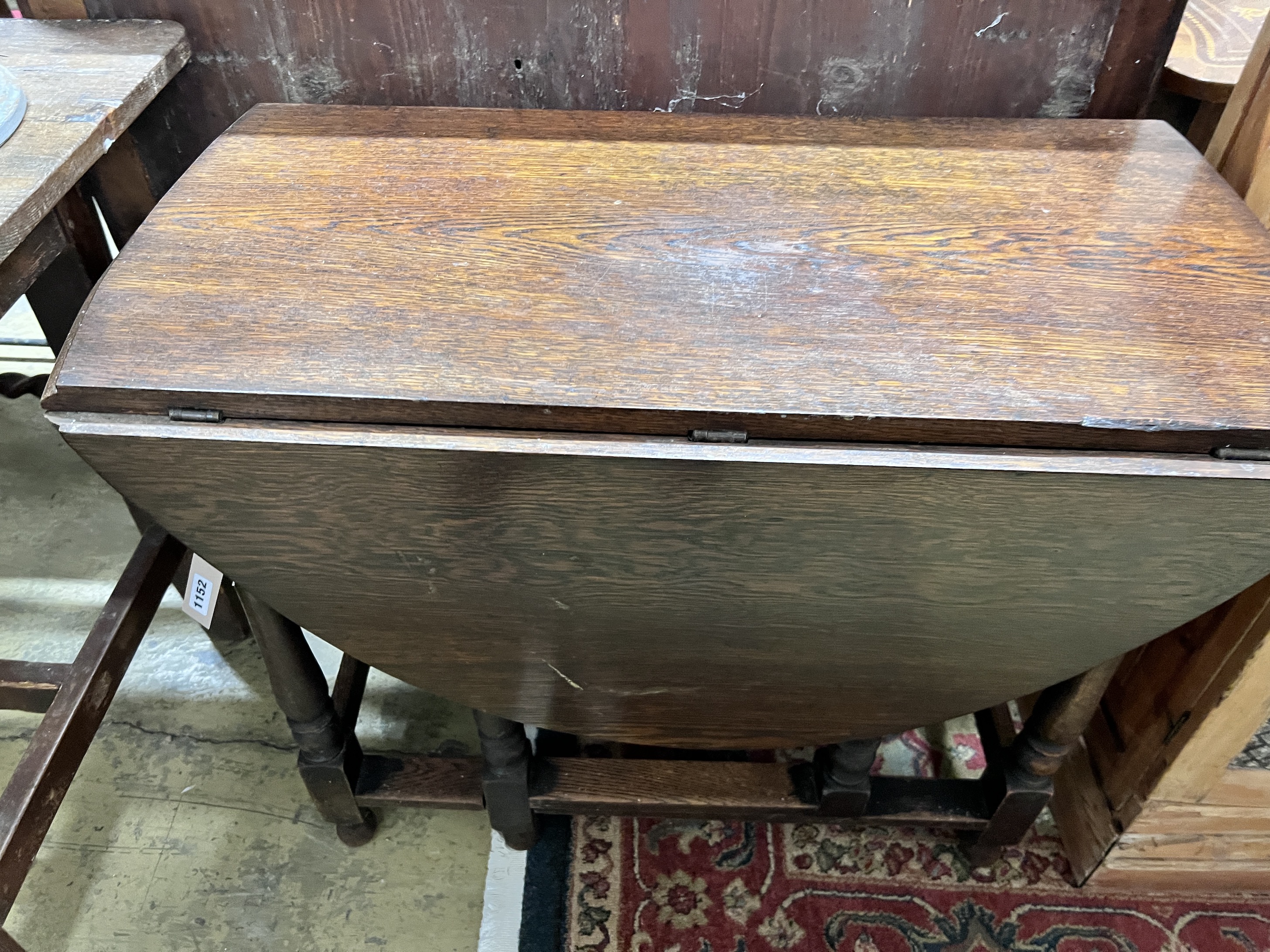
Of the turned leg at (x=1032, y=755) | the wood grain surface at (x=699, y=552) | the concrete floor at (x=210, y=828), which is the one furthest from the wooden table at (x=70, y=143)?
the turned leg at (x=1032, y=755)

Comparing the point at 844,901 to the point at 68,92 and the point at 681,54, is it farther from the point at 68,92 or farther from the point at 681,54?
the point at 68,92

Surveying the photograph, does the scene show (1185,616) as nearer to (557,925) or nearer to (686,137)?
(686,137)

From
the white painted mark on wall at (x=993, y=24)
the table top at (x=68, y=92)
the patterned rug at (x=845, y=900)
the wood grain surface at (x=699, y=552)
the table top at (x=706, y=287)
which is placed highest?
the white painted mark on wall at (x=993, y=24)

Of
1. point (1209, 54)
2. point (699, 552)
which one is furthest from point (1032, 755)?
point (1209, 54)

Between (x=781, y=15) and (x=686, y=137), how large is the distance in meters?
0.20

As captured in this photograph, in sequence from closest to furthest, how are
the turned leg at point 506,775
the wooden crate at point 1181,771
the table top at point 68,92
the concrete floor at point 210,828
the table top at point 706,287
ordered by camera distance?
the table top at point 706,287 → the table top at point 68,92 → the wooden crate at point 1181,771 → the turned leg at point 506,775 → the concrete floor at point 210,828

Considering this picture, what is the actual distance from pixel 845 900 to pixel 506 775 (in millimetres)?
494

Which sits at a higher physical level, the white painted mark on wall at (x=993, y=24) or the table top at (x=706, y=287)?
the white painted mark on wall at (x=993, y=24)

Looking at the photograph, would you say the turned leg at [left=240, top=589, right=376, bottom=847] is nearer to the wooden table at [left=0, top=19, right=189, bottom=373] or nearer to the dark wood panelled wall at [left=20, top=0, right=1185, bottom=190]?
the wooden table at [left=0, top=19, right=189, bottom=373]

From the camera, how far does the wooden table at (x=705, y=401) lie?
0.65 m

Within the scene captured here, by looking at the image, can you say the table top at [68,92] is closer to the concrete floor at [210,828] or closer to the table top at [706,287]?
the table top at [706,287]

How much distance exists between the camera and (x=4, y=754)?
1.35 meters

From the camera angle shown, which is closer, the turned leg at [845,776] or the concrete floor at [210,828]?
the turned leg at [845,776]

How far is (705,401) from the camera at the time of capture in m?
0.64
